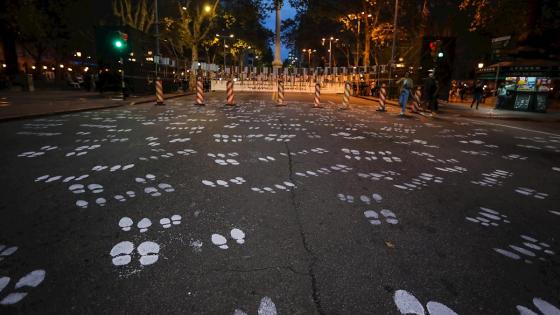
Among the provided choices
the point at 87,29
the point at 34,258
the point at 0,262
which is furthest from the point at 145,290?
the point at 87,29

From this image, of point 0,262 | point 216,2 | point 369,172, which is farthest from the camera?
point 216,2

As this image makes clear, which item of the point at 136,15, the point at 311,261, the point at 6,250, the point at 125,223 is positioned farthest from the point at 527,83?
the point at 136,15

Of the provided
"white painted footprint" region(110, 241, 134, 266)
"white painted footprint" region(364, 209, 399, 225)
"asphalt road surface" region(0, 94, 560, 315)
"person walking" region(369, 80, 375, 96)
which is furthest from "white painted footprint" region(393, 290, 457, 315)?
"person walking" region(369, 80, 375, 96)

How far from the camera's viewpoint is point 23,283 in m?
2.27

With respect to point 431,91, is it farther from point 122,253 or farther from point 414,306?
point 122,253

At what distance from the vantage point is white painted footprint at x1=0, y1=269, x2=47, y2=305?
210 centimetres

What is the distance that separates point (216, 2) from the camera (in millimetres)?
32062

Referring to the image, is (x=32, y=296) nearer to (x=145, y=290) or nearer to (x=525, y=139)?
(x=145, y=290)

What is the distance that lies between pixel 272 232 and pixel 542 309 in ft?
6.55

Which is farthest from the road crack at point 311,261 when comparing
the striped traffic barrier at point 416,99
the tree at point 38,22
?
the tree at point 38,22

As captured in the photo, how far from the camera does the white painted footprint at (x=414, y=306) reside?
6.85ft

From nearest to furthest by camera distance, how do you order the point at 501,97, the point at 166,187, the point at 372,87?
the point at 166,187 < the point at 501,97 < the point at 372,87

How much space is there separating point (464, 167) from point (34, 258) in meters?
6.03

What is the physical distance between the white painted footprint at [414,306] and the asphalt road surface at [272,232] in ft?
0.04
